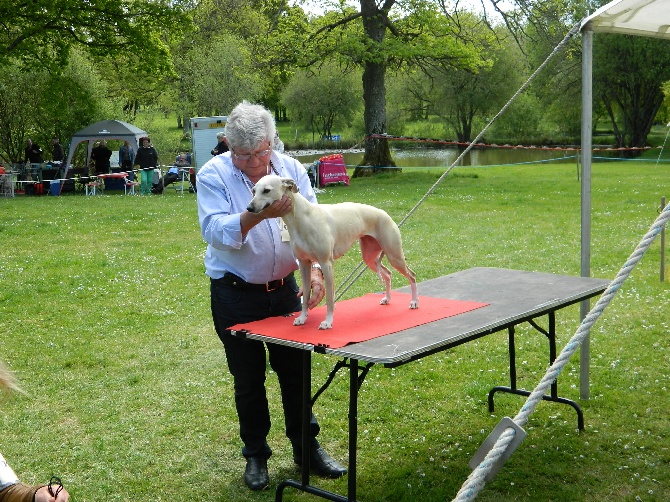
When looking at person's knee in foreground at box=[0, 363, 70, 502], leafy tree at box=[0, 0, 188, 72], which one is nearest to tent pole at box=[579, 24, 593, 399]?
person's knee in foreground at box=[0, 363, 70, 502]

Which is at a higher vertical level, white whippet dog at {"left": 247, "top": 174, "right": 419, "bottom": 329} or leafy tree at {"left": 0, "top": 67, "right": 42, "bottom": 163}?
leafy tree at {"left": 0, "top": 67, "right": 42, "bottom": 163}

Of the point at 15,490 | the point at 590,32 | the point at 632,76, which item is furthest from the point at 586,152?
the point at 632,76

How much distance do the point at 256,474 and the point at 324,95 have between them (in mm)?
42631

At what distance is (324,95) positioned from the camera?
150ft

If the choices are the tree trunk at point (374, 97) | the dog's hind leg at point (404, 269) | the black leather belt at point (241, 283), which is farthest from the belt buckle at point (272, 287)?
the tree trunk at point (374, 97)

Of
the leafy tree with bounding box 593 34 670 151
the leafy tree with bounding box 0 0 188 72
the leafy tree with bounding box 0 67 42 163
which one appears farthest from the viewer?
the leafy tree with bounding box 593 34 670 151

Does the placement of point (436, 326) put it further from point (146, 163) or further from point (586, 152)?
point (146, 163)

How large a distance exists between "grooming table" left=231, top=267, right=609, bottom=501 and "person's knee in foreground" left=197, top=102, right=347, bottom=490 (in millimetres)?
215

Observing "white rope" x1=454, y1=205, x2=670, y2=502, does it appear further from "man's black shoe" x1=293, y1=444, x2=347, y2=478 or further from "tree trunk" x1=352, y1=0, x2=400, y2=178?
"tree trunk" x1=352, y1=0, x2=400, y2=178

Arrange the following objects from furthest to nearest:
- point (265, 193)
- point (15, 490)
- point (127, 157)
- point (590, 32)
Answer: point (127, 157), point (590, 32), point (265, 193), point (15, 490)

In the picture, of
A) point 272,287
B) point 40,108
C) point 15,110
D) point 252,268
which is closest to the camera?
point 252,268

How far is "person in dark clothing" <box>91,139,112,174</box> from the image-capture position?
24.7 m

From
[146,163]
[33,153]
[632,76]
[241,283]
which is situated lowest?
[241,283]

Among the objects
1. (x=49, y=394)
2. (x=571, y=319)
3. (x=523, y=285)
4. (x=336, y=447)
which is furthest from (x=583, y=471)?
(x=49, y=394)
